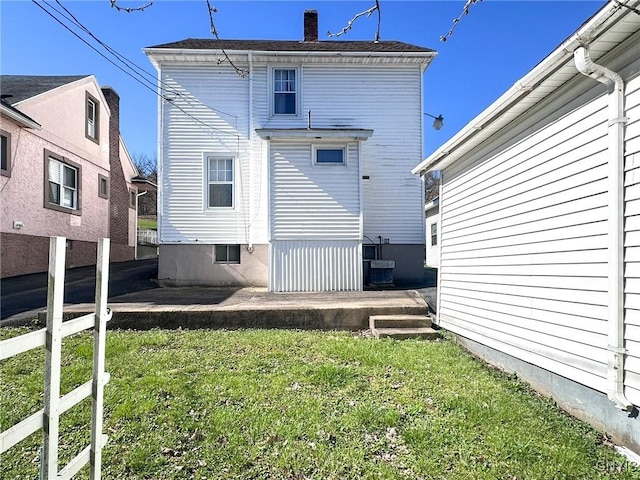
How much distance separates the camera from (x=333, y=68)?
37.5 ft

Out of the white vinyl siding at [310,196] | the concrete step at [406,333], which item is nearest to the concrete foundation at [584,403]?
the concrete step at [406,333]

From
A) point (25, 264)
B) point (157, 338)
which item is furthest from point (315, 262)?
point (25, 264)

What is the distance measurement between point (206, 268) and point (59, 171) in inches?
256

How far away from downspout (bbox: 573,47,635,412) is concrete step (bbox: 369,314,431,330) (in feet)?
11.9

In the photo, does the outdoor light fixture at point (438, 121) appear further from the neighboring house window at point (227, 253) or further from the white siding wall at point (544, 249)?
the neighboring house window at point (227, 253)

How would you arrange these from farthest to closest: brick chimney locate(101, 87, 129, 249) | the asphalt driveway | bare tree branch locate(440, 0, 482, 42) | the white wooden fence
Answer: brick chimney locate(101, 87, 129, 249) → the asphalt driveway → bare tree branch locate(440, 0, 482, 42) → the white wooden fence

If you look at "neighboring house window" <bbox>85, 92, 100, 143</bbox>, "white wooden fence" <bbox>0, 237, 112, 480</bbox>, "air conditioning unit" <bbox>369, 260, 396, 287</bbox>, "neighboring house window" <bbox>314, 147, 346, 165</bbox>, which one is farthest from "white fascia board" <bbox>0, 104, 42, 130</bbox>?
"white wooden fence" <bbox>0, 237, 112, 480</bbox>

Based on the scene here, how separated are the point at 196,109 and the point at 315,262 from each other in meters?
5.84

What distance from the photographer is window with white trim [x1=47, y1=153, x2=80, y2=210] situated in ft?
40.1

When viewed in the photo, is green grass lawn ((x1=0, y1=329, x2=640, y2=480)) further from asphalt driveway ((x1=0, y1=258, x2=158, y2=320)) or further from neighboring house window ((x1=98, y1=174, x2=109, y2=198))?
neighboring house window ((x1=98, y1=174, x2=109, y2=198))

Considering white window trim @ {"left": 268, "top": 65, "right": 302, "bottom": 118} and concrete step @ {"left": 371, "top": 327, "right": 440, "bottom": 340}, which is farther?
white window trim @ {"left": 268, "top": 65, "right": 302, "bottom": 118}

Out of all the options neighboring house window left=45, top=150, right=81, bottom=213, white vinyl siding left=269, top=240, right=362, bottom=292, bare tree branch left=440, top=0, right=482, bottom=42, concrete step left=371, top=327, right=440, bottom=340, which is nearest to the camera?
bare tree branch left=440, top=0, right=482, bottom=42

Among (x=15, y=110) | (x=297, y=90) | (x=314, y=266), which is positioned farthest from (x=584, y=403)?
(x=15, y=110)

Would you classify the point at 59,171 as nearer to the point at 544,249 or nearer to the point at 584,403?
the point at 544,249
